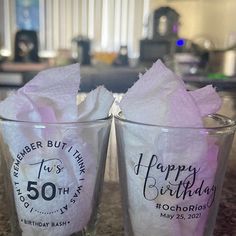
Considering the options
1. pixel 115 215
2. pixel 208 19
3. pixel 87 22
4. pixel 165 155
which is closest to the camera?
pixel 165 155

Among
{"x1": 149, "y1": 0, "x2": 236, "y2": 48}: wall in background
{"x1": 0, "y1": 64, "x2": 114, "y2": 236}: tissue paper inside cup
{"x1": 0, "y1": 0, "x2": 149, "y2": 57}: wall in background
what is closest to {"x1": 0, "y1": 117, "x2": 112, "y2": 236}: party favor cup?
{"x1": 0, "y1": 64, "x2": 114, "y2": 236}: tissue paper inside cup

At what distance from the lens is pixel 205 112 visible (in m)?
0.32

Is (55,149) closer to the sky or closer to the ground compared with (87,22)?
closer to the sky

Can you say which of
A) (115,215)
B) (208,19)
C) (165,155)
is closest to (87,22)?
(208,19)

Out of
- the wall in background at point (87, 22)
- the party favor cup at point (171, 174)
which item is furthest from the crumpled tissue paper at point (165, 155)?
the wall in background at point (87, 22)

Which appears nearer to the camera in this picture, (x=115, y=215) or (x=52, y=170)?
(x=52, y=170)

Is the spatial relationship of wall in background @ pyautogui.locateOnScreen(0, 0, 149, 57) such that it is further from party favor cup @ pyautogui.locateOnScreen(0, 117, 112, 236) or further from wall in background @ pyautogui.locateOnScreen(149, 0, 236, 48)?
party favor cup @ pyautogui.locateOnScreen(0, 117, 112, 236)

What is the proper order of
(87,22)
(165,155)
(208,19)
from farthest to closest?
1. (87,22)
2. (208,19)
3. (165,155)

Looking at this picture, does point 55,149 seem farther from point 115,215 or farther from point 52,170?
point 115,215

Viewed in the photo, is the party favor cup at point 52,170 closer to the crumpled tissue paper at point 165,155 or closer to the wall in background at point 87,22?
the crumpled tissue paper at point 165,155

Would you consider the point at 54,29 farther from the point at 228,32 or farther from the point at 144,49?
the point at 228,32

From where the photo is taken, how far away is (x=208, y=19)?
3070 millimetres

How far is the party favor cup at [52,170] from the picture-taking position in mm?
299

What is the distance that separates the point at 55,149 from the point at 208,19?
295 centimetres
